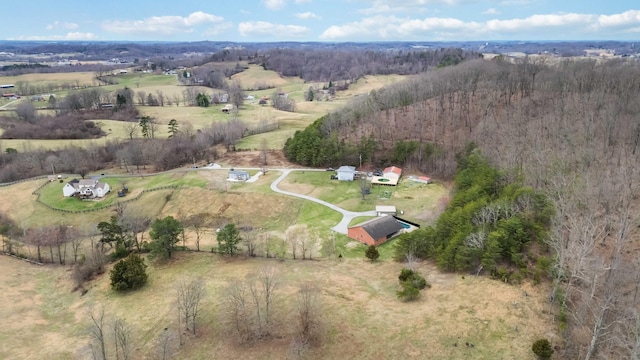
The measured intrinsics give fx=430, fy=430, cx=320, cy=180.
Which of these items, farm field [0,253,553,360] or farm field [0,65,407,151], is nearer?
farm field [0,253,553,360]

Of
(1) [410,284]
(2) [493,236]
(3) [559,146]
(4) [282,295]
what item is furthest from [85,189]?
(3) [559,146]

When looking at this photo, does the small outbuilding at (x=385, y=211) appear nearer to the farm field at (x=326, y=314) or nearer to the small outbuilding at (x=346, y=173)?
the farm field at (x=326, y=314)

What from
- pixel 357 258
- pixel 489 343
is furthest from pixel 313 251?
pixel 489 343

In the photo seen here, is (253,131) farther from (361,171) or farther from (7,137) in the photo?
(7,137)

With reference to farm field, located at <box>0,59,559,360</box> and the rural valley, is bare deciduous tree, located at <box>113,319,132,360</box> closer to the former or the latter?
the rural valley

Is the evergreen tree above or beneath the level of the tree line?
beneath

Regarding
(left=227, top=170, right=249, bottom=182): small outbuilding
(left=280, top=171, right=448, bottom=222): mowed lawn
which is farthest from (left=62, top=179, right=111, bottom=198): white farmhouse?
(left=280, top=171, right=448, bottom=222): mowed lawn

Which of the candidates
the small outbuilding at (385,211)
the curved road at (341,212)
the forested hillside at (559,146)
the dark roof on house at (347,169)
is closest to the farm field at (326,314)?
the forested hillside at (559,146)
